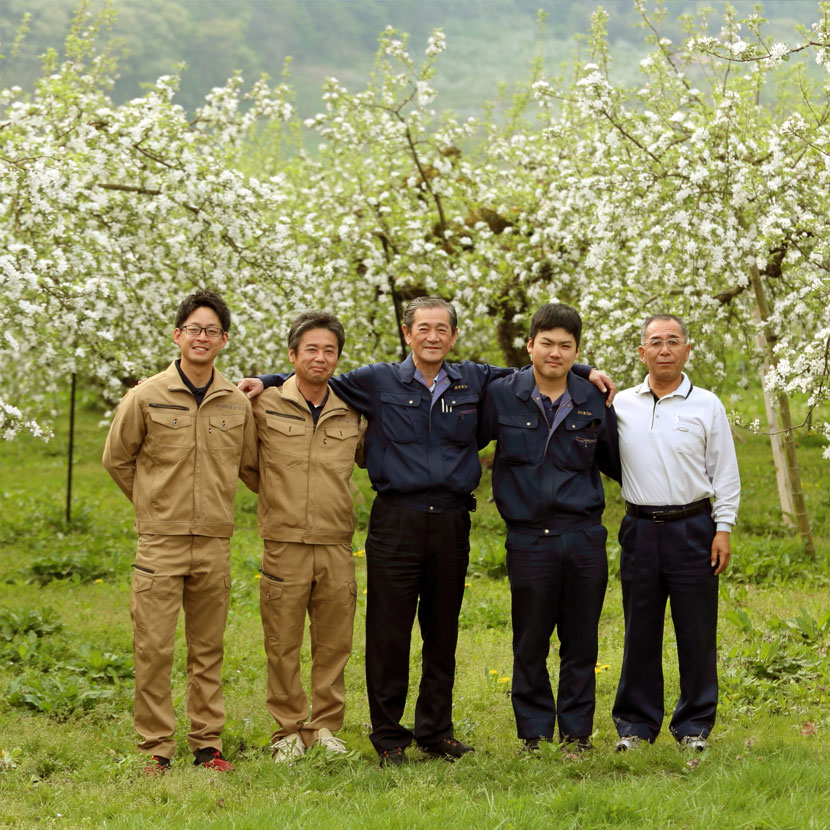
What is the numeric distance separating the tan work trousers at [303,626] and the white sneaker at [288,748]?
49 mm

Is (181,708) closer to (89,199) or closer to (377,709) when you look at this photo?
(377,709)

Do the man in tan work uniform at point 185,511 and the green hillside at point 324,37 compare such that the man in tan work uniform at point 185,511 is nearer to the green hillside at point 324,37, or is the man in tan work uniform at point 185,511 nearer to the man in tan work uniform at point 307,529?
the man in tan work uniform at point 307,529

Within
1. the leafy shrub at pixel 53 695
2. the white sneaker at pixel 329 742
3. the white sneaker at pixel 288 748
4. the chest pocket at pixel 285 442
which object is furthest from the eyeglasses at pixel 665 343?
the leafy shrub at pixel 53 695

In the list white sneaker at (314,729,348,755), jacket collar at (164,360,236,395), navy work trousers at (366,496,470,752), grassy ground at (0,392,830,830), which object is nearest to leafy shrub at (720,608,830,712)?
grassy ground at (0,392,830,830)

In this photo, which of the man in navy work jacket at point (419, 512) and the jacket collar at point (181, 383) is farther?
the jacket collar at point (181, 383)

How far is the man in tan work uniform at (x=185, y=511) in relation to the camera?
5.22m

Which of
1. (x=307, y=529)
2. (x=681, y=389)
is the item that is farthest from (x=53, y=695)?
(x=681, y=389)

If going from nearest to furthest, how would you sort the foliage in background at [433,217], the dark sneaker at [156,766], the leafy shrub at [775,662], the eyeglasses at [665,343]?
the dark sneaker at [156,766] → the eyeglasses at [665,343] → the leafy shrub at [775,662] → the foliage in background at [433,217]

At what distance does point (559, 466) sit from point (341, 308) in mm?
7839

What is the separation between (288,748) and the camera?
17.5 ft

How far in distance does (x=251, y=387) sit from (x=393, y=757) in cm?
218

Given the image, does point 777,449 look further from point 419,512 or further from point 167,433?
point 167,433

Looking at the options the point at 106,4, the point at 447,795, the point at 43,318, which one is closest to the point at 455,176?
the point at 106,4

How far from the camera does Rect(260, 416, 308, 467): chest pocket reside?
5371mm
